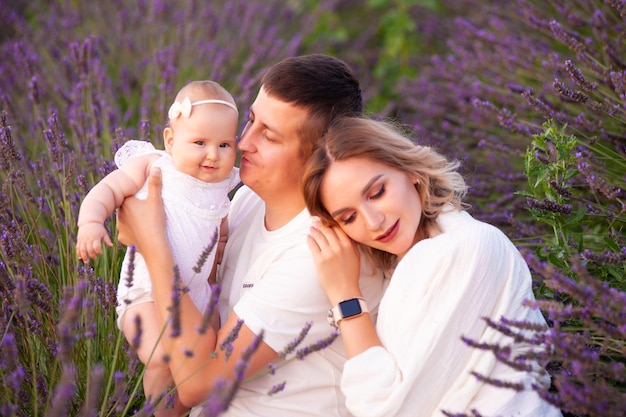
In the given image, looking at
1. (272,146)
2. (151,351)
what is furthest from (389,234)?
(151,351)

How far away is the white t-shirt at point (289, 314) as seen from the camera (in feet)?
6.58

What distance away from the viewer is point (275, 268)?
6.92 ft

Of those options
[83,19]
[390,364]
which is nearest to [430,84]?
[83,19]

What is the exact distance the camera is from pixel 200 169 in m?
2.19

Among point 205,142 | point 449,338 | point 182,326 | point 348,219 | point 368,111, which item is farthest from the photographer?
point 368,111

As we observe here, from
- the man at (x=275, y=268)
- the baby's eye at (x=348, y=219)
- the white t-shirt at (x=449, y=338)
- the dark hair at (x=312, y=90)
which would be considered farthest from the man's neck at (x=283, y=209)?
the white t-shirt at (x=449, y=338)

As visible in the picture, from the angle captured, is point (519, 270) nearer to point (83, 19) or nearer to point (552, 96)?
point (552, 96)

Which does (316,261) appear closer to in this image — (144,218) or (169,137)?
(144,218)

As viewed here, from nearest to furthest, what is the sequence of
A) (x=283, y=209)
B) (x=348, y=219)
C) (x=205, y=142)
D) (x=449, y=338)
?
(x=449, y=338) → (x=348, y=219) → (x=205, y=142) → (x=283, y=209)

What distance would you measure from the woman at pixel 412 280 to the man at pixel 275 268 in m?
0.10

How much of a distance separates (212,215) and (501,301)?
2.91 feet

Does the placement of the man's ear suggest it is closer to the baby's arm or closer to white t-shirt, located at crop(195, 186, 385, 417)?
the baby's arm

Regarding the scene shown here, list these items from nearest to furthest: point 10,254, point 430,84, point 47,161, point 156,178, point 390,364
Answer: point 390,364
point 10,254
point 156,178
point 47,161
point 430,84

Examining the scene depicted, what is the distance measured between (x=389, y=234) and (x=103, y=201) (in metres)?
0.80
